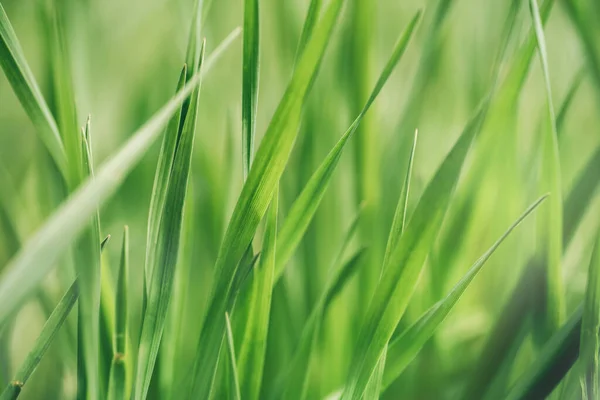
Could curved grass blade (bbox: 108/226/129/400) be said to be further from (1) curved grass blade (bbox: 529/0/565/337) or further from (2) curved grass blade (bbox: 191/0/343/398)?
(1) curved grass blade (bbox: 529/0/565/337)

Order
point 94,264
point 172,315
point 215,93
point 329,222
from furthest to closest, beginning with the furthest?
point 215,93
point 329,222
point 172,315
point 94,264

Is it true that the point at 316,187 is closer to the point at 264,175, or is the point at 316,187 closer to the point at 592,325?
the point at 264,175

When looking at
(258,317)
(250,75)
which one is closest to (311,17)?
(250,75)

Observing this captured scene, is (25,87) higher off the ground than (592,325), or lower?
higher

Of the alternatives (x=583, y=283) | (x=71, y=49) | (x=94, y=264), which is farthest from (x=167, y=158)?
(x=583, y=283)

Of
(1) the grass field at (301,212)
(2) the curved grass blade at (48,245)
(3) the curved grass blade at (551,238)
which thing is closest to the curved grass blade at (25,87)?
(1) the grass field at (301,212)

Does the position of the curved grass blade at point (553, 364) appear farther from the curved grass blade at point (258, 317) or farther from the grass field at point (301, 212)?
the curved grass blade at point (258, 317)

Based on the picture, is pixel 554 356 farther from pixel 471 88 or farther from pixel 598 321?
pixel 471 88
